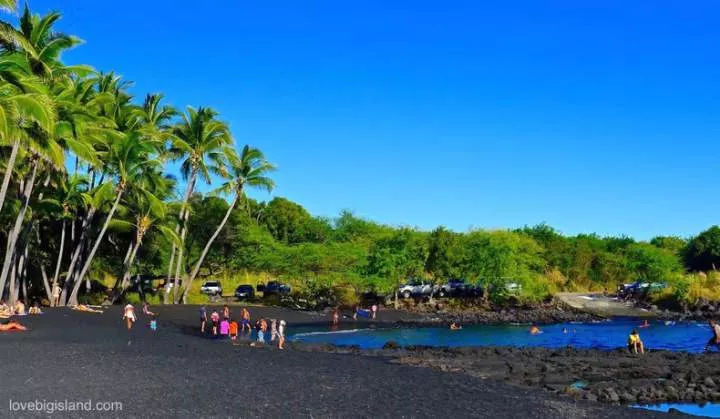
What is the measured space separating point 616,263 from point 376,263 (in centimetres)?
4176

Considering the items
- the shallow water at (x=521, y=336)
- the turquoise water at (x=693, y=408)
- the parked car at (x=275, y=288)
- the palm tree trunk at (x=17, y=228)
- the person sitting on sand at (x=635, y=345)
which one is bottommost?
the turquoise water at (x=693, y=408)

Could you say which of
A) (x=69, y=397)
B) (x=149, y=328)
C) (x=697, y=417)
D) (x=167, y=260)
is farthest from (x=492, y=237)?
(x=69, y=397)

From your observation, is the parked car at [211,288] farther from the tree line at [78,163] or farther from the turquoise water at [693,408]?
the turquoise water at [693,408]

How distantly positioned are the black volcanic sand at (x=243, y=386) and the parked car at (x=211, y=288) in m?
39.1

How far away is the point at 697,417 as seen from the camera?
656 inches

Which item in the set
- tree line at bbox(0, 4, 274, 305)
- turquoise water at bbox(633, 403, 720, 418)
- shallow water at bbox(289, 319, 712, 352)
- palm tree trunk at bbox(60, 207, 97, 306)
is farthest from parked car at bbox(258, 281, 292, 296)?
turquoise water at bbox(633, 403, 720, 418)

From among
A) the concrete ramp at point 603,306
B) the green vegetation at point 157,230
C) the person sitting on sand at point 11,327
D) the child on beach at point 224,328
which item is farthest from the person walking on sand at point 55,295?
the concrete ramp at point 603,306

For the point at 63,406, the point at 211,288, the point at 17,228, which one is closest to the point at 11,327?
the point at 17,228

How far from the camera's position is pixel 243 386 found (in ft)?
54.0

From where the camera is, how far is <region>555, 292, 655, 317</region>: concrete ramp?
6228cm

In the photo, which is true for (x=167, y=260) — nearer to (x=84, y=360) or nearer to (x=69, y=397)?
(x=84, y=360)

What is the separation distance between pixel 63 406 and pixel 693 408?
17128 millimetres

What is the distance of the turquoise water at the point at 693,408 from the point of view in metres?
18.3

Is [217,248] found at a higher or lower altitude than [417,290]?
higher
